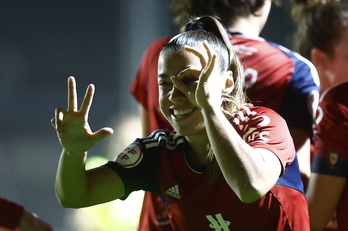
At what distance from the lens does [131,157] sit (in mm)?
1939

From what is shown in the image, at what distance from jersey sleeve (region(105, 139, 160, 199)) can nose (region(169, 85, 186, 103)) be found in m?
0.21

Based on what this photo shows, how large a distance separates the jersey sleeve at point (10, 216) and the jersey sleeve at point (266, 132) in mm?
762

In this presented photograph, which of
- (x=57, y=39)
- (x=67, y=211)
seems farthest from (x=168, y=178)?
(x=57, y=39)

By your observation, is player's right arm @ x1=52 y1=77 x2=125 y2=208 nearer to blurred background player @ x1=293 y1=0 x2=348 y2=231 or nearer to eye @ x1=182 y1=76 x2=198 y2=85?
eye @ x1=182 y1=76 x2=198 y2=85

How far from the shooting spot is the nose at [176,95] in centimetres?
182

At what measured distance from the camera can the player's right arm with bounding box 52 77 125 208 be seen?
1771 mm

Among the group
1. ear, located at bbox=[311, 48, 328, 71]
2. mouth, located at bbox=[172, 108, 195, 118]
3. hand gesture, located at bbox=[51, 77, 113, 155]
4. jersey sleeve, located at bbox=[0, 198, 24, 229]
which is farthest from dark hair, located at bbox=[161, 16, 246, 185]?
ear, located at bbox=[311, 48, 328, 71]

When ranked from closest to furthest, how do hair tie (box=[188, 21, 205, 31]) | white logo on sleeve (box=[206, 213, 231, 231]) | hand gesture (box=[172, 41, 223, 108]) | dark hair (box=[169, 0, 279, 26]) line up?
hand gesture (box=[172, 41, 223, 108]), white logo on sleeve (box=[206, 213, 231, 231]), hair tie (box=[188, 21, 205, 31]), dark hair (box=[169, 0, 279, 26])

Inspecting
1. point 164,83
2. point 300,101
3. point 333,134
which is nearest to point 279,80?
point 300,101

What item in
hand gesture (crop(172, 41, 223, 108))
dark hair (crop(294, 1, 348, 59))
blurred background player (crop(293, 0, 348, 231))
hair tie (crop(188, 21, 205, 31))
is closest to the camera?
hand gesture (crop(172, 41, 223, 108))

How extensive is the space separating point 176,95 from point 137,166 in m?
0.26

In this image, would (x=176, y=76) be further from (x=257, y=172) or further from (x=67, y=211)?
(x=67, y=211)

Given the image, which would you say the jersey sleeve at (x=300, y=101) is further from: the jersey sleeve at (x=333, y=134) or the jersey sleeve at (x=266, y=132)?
the jersey sleeve at (x=266, y=132)

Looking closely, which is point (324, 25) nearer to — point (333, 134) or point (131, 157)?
point (333, 134)
